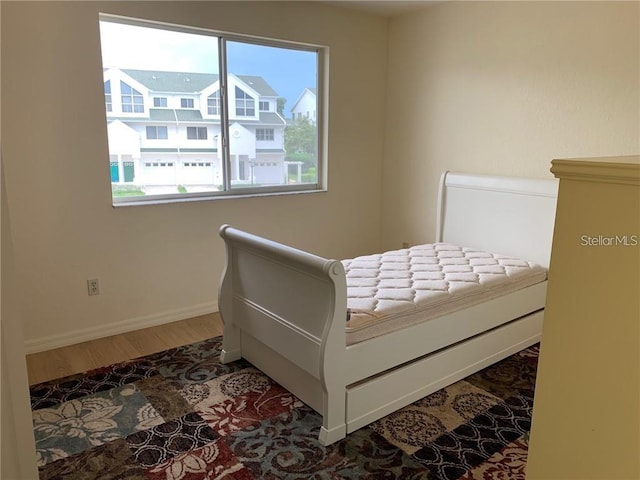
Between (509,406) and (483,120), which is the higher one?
(483,120)

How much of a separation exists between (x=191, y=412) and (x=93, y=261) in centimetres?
139

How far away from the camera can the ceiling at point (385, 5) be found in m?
3.91

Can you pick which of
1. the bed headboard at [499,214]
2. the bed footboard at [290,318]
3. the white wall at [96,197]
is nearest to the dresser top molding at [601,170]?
the bed footboard at [290,318]

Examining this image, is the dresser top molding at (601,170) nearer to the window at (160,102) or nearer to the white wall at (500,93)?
the white wall at (500,93)

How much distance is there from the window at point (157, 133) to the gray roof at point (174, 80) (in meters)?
0.26

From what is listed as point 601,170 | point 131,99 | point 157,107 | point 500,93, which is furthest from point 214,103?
point 601,170

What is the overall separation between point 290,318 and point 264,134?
6.78 ft

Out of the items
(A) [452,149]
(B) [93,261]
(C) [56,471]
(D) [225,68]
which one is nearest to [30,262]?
(B) [93,261]

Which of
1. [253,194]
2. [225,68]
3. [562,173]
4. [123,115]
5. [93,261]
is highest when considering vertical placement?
[225,68]

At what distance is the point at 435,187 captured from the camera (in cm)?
424

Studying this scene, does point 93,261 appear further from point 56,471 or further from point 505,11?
point 505,11

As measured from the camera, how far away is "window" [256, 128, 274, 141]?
3967 millimetres

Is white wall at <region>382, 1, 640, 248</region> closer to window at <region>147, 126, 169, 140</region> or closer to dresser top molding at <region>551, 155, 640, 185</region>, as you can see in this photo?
window at <region>147, 126, 169, 140</region>

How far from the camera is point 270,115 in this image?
4.02 metres
